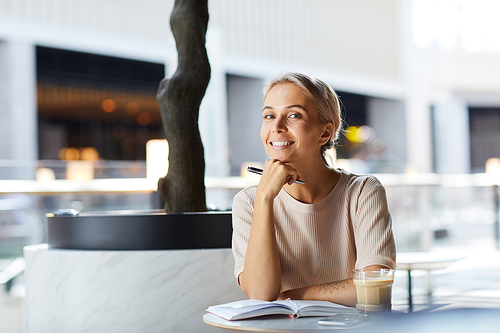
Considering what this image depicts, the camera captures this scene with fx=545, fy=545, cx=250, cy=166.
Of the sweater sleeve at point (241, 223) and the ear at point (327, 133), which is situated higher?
the ear at point (327, 133)

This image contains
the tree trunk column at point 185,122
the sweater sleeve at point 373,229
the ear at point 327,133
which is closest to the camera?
the sweater sleeve at point 373,229

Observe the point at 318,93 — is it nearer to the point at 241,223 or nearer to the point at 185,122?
the point at 241,223

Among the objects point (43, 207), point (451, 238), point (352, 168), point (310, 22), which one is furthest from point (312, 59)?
point (43, 207)

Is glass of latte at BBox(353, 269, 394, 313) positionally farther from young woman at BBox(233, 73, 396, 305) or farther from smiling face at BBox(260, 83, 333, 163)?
smiling face at BBox(260, 83, 333, 163)

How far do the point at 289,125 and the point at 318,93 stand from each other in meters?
0.16

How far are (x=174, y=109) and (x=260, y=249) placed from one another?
1183mm

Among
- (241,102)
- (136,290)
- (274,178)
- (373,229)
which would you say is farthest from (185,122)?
(241,102)

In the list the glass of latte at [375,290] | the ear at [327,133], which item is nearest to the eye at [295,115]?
the ear at [327,133]

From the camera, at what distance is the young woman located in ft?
5.56

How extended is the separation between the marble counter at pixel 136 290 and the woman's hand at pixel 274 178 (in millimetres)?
685

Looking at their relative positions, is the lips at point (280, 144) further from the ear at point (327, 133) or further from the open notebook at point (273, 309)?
the open notebook at point (273, 309)

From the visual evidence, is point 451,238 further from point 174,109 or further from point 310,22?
point 310,22

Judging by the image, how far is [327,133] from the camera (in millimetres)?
1906

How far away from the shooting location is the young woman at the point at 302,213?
1694mm
